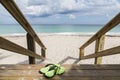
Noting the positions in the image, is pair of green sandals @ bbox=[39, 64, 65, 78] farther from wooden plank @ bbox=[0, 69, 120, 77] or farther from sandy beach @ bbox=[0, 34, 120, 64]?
sandy beach @ bbox=[0, 34, 120, 64]

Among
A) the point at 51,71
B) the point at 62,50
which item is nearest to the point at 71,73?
the point at 51,71

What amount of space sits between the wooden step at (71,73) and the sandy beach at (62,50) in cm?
319

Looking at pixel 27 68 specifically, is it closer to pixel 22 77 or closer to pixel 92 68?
pixel 22 77

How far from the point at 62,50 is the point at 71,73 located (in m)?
4.63

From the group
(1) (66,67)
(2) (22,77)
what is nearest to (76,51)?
(1) (66,67)

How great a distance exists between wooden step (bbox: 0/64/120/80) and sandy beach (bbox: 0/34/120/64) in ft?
10.5

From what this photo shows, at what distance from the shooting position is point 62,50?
680 cm

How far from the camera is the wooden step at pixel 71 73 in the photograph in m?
2.05

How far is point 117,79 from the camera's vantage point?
2027mm

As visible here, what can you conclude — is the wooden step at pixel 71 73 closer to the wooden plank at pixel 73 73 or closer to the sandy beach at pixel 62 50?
the wooden plank at pixel 73 73

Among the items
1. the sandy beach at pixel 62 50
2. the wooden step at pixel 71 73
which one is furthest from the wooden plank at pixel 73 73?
the sandy beach at pixel 62 50

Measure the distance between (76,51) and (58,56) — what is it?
838 millimetres

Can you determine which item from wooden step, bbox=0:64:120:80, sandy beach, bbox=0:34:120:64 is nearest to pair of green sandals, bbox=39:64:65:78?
wooden step, bbox=0:64:120:80

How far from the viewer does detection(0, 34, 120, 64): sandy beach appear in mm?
5684
